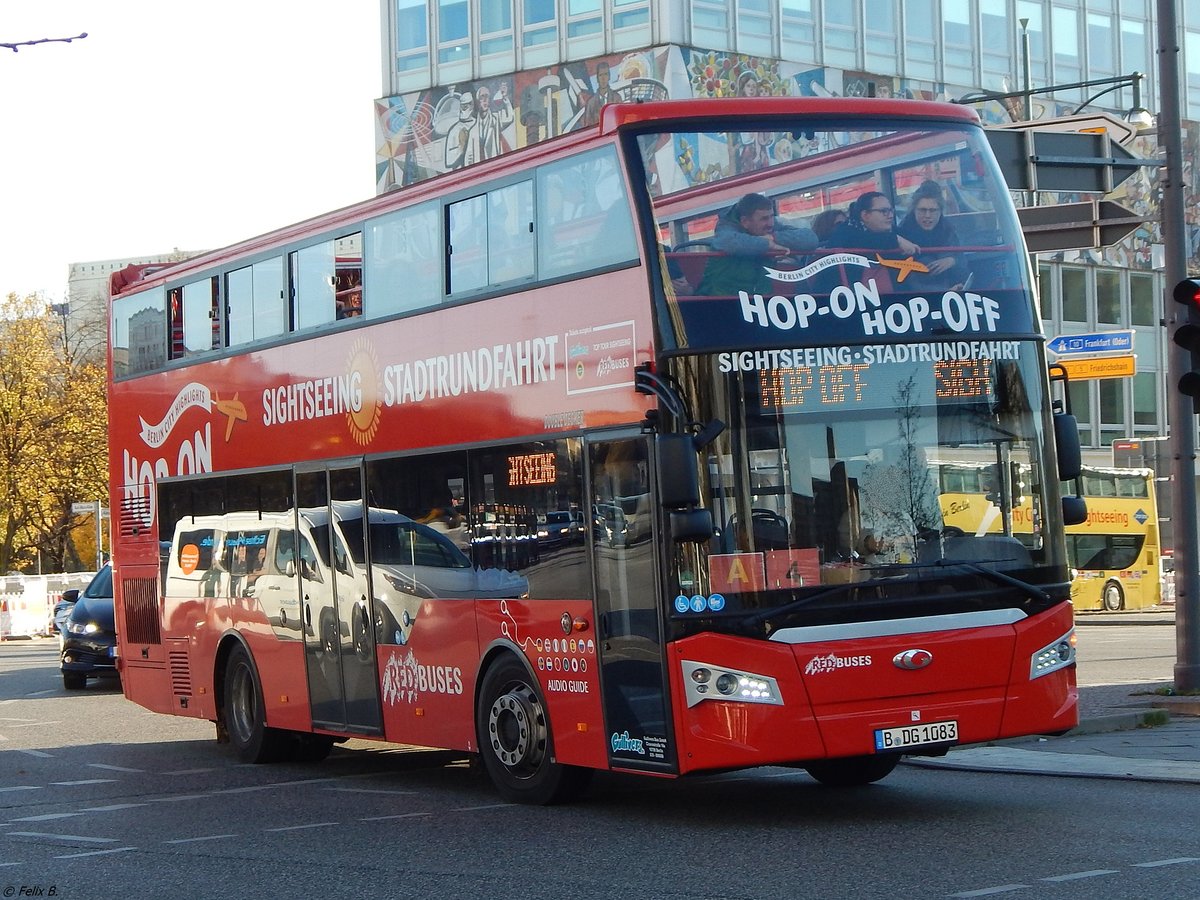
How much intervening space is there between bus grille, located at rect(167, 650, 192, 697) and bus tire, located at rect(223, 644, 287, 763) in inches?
28.0

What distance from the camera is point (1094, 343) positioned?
31.4 metres

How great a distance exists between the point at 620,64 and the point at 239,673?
42.5 m

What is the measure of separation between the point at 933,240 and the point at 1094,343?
21.2 metres

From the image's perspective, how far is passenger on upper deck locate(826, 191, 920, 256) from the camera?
11047 millimetres

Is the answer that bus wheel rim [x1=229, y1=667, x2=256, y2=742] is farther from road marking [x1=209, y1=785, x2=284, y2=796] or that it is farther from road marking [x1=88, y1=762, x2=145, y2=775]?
road marking [x1=209, y1=785, x2=284, y2=796]

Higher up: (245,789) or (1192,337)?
(1192,337)

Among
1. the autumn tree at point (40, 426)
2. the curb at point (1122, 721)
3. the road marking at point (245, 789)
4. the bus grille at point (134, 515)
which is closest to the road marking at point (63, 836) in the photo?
the road marking at point (245, 789)

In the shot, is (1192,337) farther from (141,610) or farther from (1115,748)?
(141,610)

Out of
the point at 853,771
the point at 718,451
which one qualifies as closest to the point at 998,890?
the point at 718,451

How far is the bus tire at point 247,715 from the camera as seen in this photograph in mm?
16328

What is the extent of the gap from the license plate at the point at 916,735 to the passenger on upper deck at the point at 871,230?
2758 mm

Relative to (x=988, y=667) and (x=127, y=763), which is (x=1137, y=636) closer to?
(x=127, y=763)

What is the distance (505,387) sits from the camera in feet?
41.0

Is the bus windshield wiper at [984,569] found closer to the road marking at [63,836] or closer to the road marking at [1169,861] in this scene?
the road marking at [1169,861]
